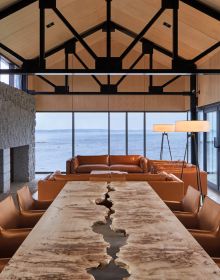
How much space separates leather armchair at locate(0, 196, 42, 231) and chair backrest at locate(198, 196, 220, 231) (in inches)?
59.9

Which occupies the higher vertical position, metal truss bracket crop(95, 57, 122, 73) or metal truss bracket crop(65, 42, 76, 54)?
metal truss bracket crop(65, 42, 76, 54)

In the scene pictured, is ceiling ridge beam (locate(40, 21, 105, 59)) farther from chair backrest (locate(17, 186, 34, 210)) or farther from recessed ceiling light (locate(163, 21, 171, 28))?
chair backrest (locate(17, 186, 34, 210))

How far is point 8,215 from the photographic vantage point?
12.0 ft

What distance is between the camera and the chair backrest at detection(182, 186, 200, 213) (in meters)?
4.10

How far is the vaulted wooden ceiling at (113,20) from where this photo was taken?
27.1 feet

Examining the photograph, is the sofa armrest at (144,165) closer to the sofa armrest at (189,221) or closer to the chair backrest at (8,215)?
the sofa armrest at (189,221)

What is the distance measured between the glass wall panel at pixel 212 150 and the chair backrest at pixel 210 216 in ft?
23.3

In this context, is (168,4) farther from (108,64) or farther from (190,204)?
(190,204)

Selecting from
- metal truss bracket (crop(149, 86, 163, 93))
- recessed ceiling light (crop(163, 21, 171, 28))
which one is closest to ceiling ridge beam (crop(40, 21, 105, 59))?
metal truss bracket (crop(149, 86, 163, 93))

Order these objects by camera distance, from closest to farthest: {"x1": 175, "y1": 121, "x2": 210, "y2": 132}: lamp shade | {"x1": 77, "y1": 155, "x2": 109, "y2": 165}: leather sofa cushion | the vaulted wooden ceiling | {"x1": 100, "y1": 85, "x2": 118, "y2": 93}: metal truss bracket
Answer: {"x1": 175, "y1": 121, "x2": 210, "y2": 132}: lamp shade < the vaulted wooden ceiling < {"x1": 100, "y1": 85, "x2": 118, "y2": 93}: metal truss bracket < {"x1": 77, "y1": 155, "x2": 109, "y2": 165}: leather sofa cushion

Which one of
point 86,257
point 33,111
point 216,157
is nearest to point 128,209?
point 86,257

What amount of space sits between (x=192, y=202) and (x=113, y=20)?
805 cm

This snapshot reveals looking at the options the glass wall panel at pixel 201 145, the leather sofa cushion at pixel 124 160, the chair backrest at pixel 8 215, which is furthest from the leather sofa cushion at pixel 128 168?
the chair backrest at pixel 8 215

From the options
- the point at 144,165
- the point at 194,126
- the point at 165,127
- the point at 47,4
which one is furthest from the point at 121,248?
the point at 144,165
